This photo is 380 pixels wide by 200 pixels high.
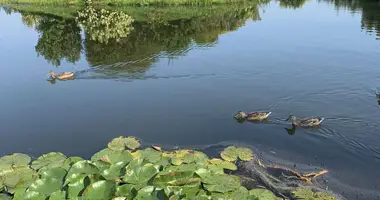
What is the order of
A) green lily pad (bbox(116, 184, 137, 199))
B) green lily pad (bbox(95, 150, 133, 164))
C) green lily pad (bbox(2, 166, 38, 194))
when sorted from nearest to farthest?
green lily pad (bbox(116, 184, 137, 199)) → green lily pad (bbox(2, 166, 38, 194)) → green lily pad (bbox(95, 150, 133, 164))

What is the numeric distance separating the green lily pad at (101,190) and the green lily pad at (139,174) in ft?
1.35

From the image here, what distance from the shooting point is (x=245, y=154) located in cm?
800

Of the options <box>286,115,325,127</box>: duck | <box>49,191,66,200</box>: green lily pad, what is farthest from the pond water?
<box>49,191,66,200</box>: green lily pad

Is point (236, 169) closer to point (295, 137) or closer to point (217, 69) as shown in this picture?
point (295, 137)

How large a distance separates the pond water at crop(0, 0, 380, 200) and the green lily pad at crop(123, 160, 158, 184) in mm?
2699

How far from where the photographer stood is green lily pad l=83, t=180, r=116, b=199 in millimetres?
5527

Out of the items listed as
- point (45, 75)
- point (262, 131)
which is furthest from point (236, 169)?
point (45, 75)

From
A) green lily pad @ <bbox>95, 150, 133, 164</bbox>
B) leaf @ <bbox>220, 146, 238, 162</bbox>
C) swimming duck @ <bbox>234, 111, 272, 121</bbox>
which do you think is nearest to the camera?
green lily pad @ <bbox>95, 150, 133, 164</bbox>

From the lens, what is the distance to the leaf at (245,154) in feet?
25.9

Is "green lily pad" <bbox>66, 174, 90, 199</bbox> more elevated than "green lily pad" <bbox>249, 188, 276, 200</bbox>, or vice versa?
"green lily pad" <bbox>66, 174, 90, 199</bbox>

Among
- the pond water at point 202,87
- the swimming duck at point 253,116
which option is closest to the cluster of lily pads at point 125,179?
the pond water at point 202,87

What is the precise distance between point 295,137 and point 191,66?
605cm

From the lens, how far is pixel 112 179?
239 inches

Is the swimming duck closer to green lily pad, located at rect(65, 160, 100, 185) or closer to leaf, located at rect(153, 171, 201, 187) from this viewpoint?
leaf, located at rect(153, 171, 201, 187)
